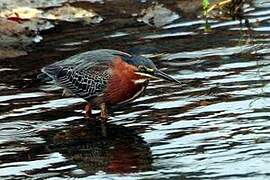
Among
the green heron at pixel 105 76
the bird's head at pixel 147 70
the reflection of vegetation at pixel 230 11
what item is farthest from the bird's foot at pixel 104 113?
the reflection of vegetation at pixel 230 11

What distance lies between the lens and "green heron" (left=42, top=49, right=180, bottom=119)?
9242mm

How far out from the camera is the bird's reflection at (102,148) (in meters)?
7.91

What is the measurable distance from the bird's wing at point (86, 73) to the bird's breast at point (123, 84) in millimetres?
74

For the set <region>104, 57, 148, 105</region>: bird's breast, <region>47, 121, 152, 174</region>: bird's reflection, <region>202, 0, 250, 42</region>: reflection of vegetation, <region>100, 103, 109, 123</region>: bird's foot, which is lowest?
<region>47, 121, 152, 174</region>: bird's reflection

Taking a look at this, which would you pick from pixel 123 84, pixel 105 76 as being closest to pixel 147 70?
pixel 123 84

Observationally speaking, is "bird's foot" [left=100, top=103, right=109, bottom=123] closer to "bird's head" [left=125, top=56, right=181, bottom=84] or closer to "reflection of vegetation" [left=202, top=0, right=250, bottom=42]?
"bird's head" [left=125, top=56, right=181, bottom=84]

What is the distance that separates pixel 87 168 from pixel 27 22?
654 centimetres

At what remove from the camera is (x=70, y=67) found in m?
9.85

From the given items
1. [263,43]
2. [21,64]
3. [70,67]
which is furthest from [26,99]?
[263,43]

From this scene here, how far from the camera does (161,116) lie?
9.41 m

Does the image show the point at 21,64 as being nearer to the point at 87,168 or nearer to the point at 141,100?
the point at 141,100

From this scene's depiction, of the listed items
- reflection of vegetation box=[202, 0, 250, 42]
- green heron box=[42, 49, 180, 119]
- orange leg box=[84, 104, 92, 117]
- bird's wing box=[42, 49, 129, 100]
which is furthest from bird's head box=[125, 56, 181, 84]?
reflection of vegetation box=[202, 0, 250, 42]

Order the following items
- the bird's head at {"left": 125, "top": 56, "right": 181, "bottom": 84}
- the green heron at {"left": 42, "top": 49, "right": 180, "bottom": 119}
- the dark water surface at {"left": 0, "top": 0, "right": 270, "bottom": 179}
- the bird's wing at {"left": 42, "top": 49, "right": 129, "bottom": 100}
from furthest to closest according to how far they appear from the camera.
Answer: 1. the bird's wing at {"left": 42, "top": 49, "right": 129, "bottom": 100}
2. the green heron at {"left": 42, "top": 49, "right": 180, "bottom": 119}
3. the bird's head at {"left": 125, "top": 56, "right": 181, "bottom": 84}
4. the dark water surface at {"left": 0, "top": 0, "right": 270, "bottom": 179}

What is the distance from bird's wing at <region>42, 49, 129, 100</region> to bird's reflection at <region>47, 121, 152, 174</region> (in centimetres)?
38
